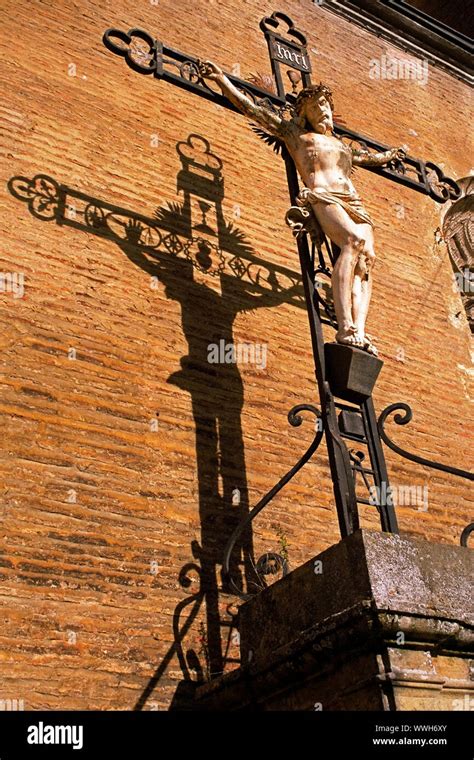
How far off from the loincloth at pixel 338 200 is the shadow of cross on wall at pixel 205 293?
4.48 feet

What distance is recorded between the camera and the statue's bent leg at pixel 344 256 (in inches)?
184

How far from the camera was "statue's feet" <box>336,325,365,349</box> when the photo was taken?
14.8 ft

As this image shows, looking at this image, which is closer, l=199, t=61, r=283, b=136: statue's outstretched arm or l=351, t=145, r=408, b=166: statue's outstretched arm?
l=199, t=61, r=283, b=136: statue's outstretched arm

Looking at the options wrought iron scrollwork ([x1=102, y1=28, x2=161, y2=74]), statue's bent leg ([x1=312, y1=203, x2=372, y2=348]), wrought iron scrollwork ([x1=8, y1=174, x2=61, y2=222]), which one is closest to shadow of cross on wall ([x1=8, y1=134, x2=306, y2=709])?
wrought iron scrollwork ([x1=8, y1=174, x2=61, y2=222])

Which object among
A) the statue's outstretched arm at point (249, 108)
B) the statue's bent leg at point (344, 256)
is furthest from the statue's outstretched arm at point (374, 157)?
the statue's bent leg at point (344, 256)

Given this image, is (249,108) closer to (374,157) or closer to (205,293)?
(374,157)

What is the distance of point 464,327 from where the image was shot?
8.21 metres

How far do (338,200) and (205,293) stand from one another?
1.51 m

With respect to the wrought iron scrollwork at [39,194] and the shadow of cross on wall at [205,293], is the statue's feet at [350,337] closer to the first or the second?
the shadow of cross on wall at [205,293]

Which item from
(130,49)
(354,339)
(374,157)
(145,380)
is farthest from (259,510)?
(130,49)

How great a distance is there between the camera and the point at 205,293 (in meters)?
6.21

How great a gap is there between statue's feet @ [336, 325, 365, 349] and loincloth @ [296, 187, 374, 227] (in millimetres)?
735

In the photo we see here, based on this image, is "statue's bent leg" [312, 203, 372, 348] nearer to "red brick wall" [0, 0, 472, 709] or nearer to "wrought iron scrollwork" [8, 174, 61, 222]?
"red brick wall" [0, 0, 472, 709]

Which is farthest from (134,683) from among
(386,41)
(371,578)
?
(386,41)
